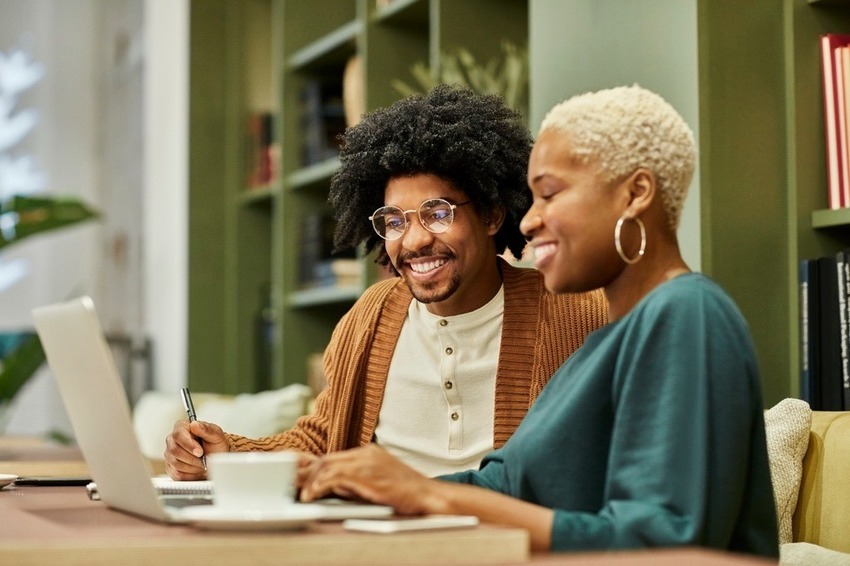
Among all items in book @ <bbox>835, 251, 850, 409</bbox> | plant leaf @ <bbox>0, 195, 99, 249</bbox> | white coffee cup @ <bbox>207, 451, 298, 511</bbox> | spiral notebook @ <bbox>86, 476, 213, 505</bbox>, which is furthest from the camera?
plant leaf @ <bbox>0, 195, 99, 249</bbox>

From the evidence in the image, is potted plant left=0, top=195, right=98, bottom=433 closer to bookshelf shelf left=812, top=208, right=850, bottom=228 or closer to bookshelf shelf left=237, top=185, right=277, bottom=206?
bookshelf shelf left=237, top=185, right=277, bottom=206

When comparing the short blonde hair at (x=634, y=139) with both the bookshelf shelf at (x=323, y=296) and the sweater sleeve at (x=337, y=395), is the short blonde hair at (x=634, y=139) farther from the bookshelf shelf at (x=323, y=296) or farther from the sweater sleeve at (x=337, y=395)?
the bookshelf shelf at (x=323, y=296)

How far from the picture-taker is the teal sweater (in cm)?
115

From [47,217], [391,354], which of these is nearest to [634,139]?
[391,354]

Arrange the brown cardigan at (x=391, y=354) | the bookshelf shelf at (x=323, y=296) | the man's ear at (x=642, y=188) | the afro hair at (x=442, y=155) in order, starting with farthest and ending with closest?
the bookshelf shelf at (x=323, y=296) < the afro hair at (x=442, y=155) < the brown cardigan at (x=391, y=354) < the man's ear at (x=642, y=188)

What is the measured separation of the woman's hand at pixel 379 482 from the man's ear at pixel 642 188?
38 cm

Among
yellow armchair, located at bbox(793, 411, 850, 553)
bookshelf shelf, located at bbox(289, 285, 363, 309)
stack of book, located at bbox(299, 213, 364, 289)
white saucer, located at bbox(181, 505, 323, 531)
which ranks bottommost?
yellow armchair, located at bbox(793, 411, 850, 553)

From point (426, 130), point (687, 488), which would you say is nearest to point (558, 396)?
point (687, 488)

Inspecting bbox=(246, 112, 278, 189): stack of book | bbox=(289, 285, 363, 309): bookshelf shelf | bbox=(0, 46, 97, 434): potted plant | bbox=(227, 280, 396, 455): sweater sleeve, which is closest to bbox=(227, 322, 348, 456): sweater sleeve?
bbox=(227, 280, 396, 455): sweater sleeve

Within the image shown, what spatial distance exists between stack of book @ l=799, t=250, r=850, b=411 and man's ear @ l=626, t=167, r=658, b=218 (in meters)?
1.03

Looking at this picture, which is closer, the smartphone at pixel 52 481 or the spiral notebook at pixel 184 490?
the spiral notebook at pixel 184 490

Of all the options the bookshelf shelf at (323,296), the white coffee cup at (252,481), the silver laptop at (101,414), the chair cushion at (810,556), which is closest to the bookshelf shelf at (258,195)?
the bookshelf shelf at (323,296)

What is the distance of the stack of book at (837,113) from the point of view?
90.5 inches

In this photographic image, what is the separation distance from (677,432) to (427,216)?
951mm
